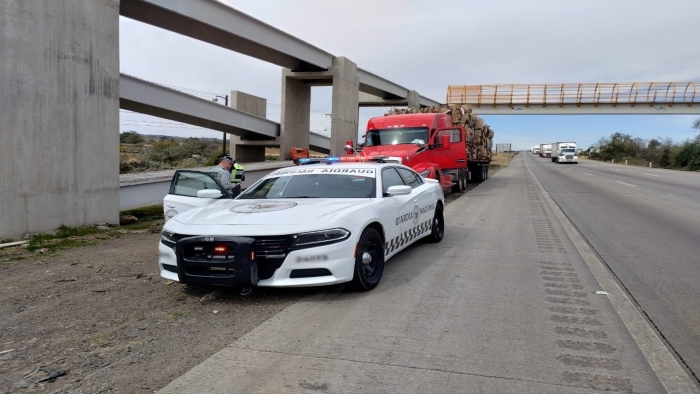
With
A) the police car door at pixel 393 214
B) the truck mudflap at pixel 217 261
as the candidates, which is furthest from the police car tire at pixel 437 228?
the truck mudflap at pixel 217 261

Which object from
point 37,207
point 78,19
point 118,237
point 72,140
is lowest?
point 118,237

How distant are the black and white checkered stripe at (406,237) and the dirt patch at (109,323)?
897 millimetres

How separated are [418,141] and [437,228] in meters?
7.78

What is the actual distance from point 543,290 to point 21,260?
7245 mm

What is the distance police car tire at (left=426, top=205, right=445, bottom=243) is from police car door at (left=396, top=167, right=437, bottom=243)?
0.79 feet

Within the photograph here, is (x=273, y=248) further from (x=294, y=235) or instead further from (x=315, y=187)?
(x=315, y=187)

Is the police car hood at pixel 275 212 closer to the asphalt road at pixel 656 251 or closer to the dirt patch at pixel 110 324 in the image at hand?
the dirt patch at pixel 110 324

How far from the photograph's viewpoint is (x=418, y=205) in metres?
7.30

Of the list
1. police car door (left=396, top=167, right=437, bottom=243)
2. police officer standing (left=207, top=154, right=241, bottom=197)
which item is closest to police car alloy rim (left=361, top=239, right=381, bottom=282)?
police car door (left=396, top=167, right=437, bottom=243)

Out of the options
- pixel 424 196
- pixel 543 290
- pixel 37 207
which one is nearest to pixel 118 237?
A: pixel 37 207

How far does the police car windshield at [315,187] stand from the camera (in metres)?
6.26

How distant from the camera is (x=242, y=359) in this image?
3645 millimetres

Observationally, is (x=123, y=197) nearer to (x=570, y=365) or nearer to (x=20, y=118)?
(x=20, y=118)

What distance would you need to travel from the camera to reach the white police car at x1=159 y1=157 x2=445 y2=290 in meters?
4.79
